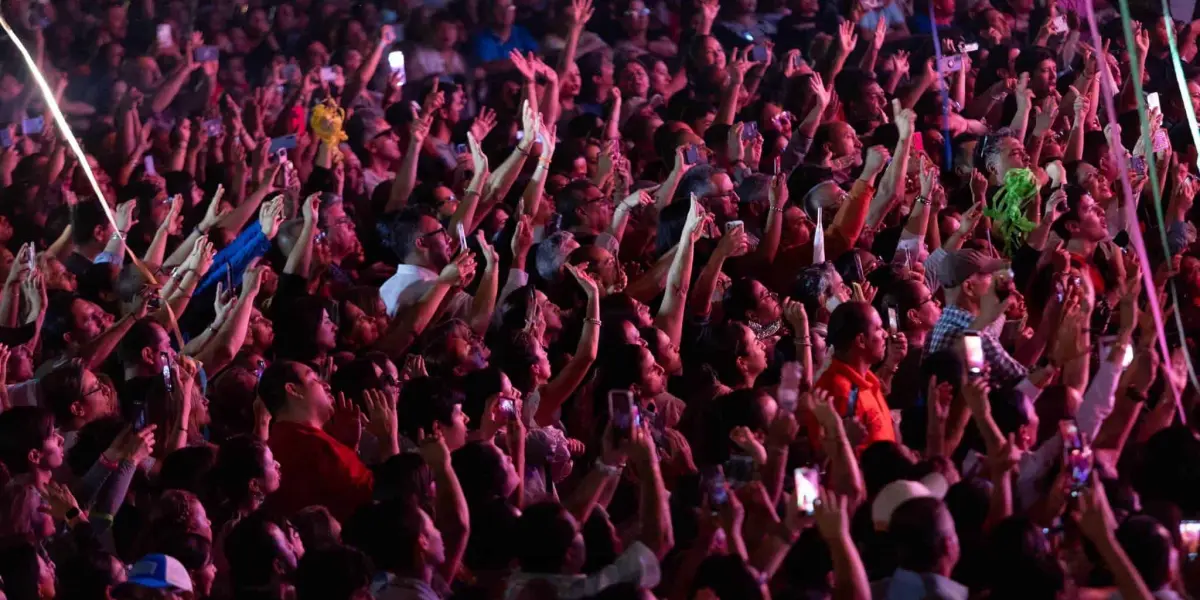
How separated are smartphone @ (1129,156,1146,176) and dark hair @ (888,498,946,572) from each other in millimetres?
3905

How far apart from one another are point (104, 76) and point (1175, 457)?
6.21 m

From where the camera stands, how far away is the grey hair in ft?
20.3

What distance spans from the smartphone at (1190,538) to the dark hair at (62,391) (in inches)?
113

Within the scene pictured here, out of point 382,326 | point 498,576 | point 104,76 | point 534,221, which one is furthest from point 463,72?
point 498,576

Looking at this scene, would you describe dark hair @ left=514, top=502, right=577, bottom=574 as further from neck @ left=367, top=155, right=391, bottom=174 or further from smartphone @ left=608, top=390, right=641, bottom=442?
neck @ left=367, top=155, right=391, bottom=174

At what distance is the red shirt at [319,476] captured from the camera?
4539 mm

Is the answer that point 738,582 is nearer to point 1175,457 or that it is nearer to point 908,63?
point 1175,457

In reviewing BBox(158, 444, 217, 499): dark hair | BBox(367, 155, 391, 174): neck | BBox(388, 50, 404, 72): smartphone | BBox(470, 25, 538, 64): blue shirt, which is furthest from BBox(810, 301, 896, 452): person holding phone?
BBox(470, 25, 538, 64): blue shirt

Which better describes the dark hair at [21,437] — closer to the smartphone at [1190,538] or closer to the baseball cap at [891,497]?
the baseball cap at [891,497]

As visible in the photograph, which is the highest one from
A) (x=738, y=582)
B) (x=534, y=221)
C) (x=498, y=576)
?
(x=738, y=582)

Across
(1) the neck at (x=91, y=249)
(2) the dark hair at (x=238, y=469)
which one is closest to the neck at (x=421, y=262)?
(1) the neck at (x=91, y=249)

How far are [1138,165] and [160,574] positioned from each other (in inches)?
192

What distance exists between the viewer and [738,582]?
3641 millimetres

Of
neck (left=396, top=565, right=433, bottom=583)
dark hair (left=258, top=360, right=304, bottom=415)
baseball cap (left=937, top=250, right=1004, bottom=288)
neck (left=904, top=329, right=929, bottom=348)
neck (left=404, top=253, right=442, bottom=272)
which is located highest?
neck (left=396, top=565, right=433, bottom=583)
